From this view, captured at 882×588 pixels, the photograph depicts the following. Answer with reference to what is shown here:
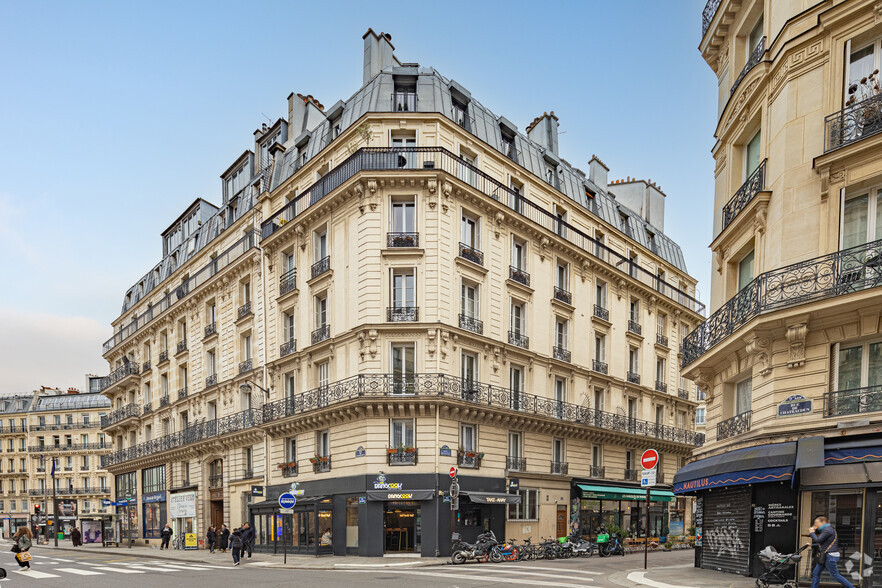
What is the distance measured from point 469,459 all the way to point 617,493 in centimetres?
1047

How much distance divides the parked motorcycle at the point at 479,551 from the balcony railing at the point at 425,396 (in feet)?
16.4

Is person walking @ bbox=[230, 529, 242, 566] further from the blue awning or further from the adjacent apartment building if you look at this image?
the adjacent apartment building

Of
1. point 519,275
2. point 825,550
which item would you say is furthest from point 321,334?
point 825,550

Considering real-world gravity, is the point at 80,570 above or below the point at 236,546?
below

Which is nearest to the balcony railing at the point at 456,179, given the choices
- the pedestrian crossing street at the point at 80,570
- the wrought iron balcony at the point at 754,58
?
the wrought iron balcony at the point at 754,58

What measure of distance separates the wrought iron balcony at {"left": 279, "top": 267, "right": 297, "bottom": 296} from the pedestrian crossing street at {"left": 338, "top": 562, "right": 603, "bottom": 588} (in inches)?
517

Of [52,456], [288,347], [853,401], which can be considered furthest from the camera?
[52,456]

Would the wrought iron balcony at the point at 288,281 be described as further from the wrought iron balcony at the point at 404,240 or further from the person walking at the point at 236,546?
the person walking at the point at 236,546

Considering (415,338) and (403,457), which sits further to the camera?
(415,338)

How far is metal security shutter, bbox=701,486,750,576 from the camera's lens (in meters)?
14.0

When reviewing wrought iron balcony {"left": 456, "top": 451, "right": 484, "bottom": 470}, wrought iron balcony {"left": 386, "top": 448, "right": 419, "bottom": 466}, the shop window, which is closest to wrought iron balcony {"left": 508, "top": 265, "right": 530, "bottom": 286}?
wrought iron balcony {"left": 456, "top": 451, "right": 484, "bottom": 470}

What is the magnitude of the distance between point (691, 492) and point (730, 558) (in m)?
2.19

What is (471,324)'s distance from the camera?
25.0m

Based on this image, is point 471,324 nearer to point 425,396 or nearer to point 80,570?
point 425,396
